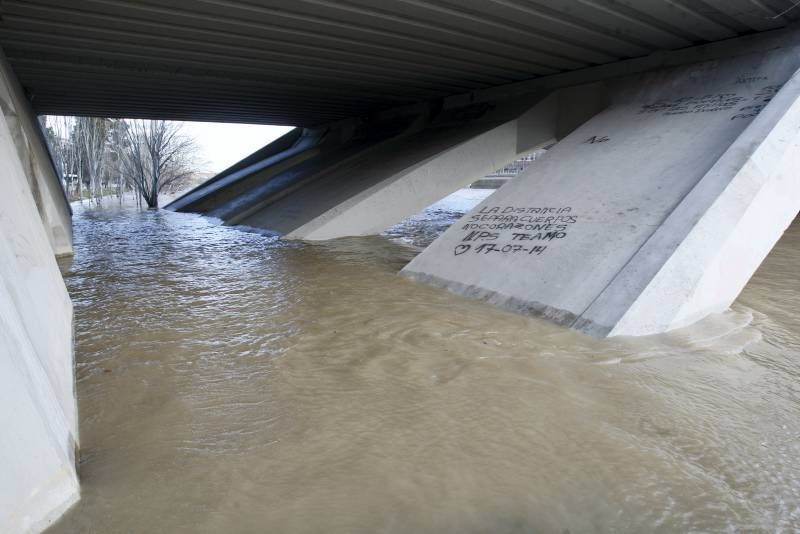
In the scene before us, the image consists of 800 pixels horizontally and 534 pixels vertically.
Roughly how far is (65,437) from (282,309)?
10.5ft

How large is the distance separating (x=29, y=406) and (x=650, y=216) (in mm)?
5629

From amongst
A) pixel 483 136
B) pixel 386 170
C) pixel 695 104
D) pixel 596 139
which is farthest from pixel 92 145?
pixel 695 104

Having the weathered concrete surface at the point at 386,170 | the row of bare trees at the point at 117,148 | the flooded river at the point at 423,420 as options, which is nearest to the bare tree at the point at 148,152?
the row of bare trees at the point at 117,148

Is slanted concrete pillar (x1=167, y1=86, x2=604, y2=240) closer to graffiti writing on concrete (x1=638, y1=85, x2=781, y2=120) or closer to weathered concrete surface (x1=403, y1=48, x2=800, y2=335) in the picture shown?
graffiti writing on concrete (x1=638, y1=85, x2=781, y2=120)

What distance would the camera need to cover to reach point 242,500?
2320 mm

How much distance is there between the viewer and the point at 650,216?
18.8 feet

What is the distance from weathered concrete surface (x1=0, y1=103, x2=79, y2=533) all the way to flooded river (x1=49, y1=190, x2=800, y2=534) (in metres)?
0.17

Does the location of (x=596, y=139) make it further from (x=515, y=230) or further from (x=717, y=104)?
(x=515, y=230)

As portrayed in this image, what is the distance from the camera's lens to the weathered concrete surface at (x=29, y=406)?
1.83 meters

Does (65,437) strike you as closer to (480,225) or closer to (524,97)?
(480,225)

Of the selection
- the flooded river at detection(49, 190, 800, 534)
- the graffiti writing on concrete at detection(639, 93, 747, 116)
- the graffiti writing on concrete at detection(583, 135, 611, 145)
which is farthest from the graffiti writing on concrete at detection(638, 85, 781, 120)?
the flooded river at detection(49, 190, 800, 534)

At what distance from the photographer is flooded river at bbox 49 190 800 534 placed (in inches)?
89.7

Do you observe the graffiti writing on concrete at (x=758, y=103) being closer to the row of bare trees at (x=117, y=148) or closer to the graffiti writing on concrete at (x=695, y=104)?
the graffiti writing on concrete at (x=695, y=104)

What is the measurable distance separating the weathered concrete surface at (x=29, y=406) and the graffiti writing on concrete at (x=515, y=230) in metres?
4.65
